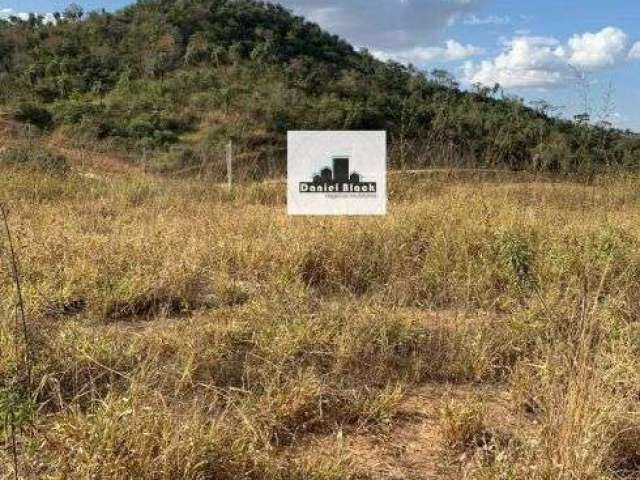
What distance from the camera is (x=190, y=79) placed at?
2992 centimetres

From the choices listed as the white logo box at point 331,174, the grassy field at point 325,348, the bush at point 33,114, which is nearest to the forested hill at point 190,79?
the bush at point 33,114

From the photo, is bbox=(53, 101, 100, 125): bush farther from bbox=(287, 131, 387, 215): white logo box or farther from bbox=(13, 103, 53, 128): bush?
bbox=(287, 131, 387, 215): white logo box

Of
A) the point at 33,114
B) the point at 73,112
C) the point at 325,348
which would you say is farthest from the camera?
the point at 73,112

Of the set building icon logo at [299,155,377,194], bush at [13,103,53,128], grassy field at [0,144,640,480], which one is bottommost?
grassy field at [0,144,640,480]

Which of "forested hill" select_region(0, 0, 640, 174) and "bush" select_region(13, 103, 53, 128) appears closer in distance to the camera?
"forested hill" select_region(0, 0, 640, 174)

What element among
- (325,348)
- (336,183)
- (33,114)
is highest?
(33,114)

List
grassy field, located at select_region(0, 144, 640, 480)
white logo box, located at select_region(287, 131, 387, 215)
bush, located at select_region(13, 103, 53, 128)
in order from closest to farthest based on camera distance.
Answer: grassy field, located at select_region(0, 144, 640, 480), white logo box, located at select_region(287, 131, 387, 215), bush, located at select_region(13, 103, 53, 128)

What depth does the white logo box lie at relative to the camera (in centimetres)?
638

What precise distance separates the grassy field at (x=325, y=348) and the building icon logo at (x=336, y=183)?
4.80 ft

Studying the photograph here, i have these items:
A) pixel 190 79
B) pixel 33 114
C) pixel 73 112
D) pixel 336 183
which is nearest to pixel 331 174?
pixel 336 183

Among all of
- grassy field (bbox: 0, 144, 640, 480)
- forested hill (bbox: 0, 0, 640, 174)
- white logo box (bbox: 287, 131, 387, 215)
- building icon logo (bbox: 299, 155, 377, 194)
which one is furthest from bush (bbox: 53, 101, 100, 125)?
grassy field (bbox: 0, 144, 640, 480)

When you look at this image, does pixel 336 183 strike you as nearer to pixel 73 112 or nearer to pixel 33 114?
pixel 73 112

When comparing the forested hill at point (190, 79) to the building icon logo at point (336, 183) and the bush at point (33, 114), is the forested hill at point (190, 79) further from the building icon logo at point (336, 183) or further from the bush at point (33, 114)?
the building icon logo at point (336, 183)

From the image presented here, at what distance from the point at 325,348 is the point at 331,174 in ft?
13.1
